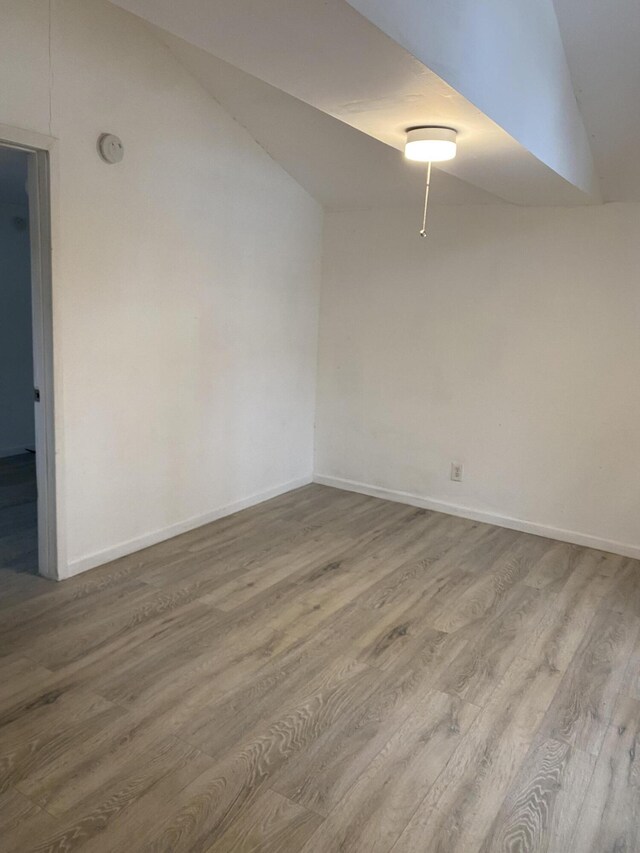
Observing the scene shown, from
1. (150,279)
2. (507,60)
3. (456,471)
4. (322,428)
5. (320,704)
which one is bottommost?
(320,704)

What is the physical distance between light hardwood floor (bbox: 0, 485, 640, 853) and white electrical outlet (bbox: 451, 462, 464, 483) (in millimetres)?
770

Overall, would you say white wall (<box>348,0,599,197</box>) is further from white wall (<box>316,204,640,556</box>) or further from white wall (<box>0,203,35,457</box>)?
white wall (<box>0,203,35,457</box>)

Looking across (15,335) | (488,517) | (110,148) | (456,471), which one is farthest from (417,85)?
(15,335)

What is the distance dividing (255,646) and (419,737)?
2.55 feet

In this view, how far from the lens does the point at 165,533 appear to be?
3633 mm

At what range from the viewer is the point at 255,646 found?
2.60 m

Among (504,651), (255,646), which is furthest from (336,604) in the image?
(504,651)

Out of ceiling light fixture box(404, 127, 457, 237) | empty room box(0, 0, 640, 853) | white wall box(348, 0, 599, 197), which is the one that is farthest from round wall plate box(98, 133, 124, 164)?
white wall box(348, 0, 599, 197)

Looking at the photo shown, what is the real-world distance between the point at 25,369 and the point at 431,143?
14.2 feet

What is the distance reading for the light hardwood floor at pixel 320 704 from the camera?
1748 millimetres

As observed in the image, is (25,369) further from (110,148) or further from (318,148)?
(318,148)

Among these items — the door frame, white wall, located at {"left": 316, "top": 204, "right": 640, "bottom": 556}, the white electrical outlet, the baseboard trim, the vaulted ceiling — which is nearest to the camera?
the vaulted ceiling

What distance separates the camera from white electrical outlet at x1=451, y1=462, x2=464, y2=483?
169 inches

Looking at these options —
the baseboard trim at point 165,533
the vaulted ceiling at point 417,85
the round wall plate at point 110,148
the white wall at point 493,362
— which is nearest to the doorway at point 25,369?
the baseboard trim at point 165,533
